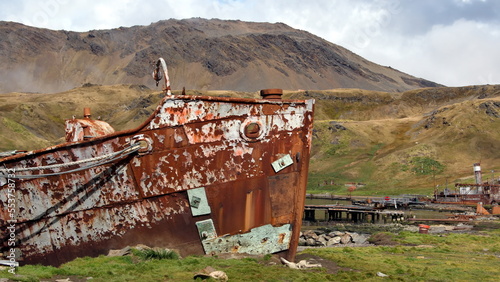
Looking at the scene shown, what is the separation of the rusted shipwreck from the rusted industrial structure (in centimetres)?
5046

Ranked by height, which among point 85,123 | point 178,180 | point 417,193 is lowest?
point 417,193

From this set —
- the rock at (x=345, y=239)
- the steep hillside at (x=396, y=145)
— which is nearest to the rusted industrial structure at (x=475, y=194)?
the steep hillside at (x=396, y=145)

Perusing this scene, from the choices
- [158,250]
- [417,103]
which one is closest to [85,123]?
[158,250]

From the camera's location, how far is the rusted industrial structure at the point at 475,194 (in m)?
60.2

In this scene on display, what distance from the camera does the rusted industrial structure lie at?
197ft

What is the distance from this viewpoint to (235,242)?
14164mm

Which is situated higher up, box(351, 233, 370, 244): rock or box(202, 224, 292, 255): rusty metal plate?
box(202, 224, 292, 255): rusty metal plate

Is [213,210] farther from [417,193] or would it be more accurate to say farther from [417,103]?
[417,103]

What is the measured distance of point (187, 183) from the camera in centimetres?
1391

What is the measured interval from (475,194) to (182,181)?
184ft

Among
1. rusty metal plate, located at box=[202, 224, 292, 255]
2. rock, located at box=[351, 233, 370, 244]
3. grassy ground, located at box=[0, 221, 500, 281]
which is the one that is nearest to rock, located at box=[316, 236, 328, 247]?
rock, located at box=[351, 233, 370, 244]

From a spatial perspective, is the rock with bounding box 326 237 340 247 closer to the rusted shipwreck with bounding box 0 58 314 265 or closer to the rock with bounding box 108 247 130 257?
the rusted shipwreck with bounding box 0 58 314 265

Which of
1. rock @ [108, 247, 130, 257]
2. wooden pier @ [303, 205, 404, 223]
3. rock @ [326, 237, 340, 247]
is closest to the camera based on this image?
rock @ [108, 247, 130, 257]

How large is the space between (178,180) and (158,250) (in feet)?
5.95
